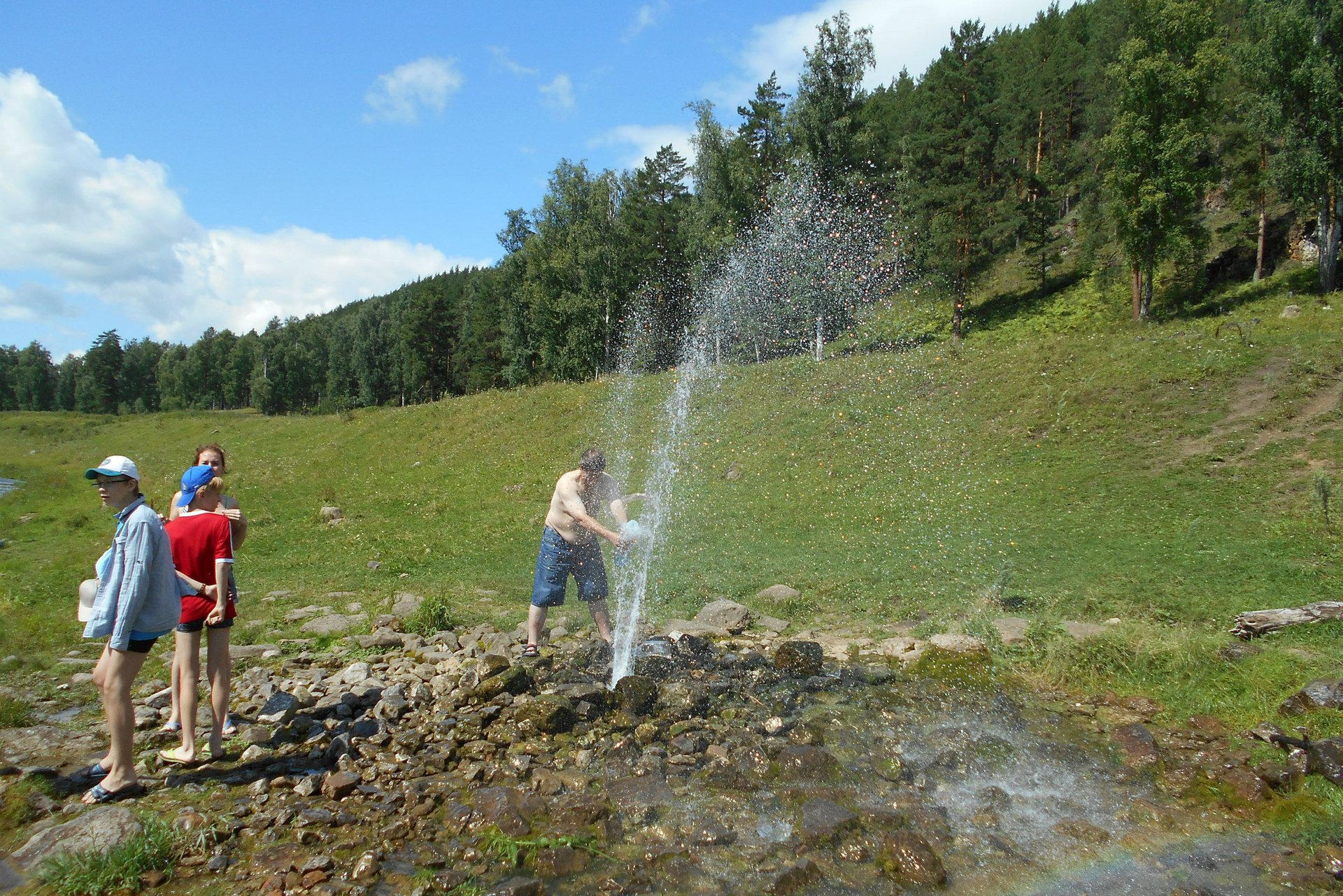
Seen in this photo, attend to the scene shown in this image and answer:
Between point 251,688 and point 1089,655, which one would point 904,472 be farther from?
point 251,688

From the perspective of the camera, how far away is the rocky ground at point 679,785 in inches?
184

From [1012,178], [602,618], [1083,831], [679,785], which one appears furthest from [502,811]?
[1012,178]

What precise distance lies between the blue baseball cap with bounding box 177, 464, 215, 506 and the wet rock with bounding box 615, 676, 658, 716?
4.14 metres

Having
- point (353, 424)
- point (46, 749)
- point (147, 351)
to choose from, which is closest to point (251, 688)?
point (46, 749)

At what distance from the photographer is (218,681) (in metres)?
5.82

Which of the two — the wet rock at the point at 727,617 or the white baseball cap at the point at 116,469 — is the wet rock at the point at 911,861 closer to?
the wet rock at the point at 727,617

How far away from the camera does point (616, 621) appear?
1022 cm

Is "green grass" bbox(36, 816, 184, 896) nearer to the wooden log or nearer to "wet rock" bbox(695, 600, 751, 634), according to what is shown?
"wet rock" bbox(695, 600, 751, 634)

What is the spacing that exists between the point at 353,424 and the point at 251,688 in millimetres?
33681

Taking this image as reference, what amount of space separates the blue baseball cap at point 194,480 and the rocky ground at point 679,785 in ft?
6.70

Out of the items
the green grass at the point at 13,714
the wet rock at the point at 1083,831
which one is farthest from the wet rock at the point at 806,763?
the green grass at the point at 13,714

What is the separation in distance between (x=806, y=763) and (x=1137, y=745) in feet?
9.44

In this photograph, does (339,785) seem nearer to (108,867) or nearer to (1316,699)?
(108,867)

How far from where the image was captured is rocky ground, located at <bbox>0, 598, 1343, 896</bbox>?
466 centimetres
